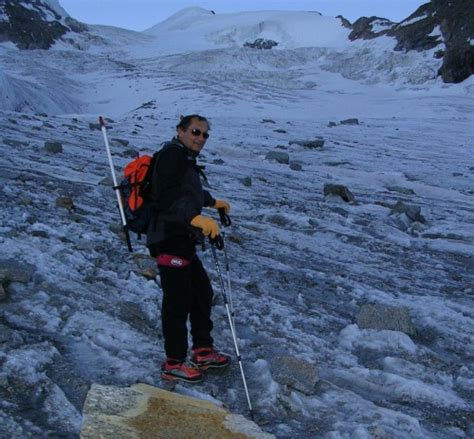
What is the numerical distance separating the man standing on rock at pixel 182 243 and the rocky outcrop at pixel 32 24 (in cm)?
5743

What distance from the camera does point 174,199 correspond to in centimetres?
384

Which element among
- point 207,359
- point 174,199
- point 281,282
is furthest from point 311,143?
point 174,199

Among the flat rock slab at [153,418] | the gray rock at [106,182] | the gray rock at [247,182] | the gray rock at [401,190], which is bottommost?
the gray rock at [401,190]

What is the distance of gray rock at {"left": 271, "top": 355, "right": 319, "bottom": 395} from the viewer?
4.12 meters

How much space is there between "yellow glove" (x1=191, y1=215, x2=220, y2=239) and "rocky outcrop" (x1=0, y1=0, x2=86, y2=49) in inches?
2277

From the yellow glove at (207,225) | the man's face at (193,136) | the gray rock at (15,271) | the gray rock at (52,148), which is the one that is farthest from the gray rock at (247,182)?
the yellow glove at (207,225)

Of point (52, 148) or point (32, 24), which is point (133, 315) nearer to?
point (52, 148)

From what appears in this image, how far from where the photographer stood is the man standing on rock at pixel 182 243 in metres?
3.82

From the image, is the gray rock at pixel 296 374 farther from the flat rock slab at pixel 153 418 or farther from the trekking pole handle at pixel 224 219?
the trekking pole handle at pixel 224 219

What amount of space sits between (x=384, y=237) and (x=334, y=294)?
9.50 feet

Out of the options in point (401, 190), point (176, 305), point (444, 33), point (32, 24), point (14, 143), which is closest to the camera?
point (176, 305)

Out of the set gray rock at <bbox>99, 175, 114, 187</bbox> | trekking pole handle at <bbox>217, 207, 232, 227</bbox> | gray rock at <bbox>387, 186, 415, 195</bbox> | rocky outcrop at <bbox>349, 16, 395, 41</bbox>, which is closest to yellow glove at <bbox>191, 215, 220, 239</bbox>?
trekking pole handle at <bbox>217, 207, 232, 227</bbox>

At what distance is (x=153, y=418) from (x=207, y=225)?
1238 millimetres

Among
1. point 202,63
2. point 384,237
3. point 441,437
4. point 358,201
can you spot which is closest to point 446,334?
point 441,437
